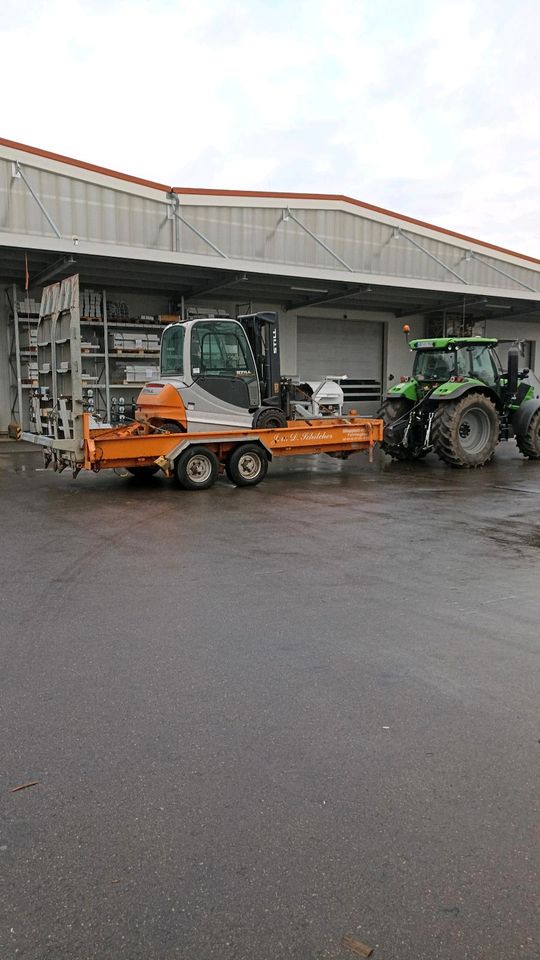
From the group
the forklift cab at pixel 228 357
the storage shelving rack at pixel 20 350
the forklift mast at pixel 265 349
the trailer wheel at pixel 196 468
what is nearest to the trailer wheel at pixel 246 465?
the trailer wheel at pixel 196 468

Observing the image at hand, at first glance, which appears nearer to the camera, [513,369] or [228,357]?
[228,357]

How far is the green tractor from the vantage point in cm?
1319

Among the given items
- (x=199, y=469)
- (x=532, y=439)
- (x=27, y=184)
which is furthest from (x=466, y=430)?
(x=27, y=184)

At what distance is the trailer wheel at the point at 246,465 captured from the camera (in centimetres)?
1118

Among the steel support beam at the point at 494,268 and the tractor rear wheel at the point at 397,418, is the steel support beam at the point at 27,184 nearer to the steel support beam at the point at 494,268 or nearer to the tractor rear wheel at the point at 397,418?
the tractor rear wheel at the point at 397,418

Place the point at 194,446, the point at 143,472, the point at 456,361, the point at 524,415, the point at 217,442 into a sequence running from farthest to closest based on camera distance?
the point at 524,415, the point at 456,361, the point at 143,472, the point at 217,442, the point at 194,446

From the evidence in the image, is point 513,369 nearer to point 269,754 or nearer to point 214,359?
point 214,359

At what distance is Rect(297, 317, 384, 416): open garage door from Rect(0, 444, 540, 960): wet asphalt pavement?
1799 centimetres

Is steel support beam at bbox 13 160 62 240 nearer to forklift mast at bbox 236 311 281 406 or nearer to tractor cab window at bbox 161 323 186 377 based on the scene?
tractor cab window at bbox 161 323 186 377

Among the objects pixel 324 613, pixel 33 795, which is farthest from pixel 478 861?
pixel 324 613

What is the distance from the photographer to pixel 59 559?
6.69m

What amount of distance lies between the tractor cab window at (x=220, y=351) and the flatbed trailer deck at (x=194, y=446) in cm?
107

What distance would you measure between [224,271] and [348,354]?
8.09 metres

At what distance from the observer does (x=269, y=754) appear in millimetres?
3225
